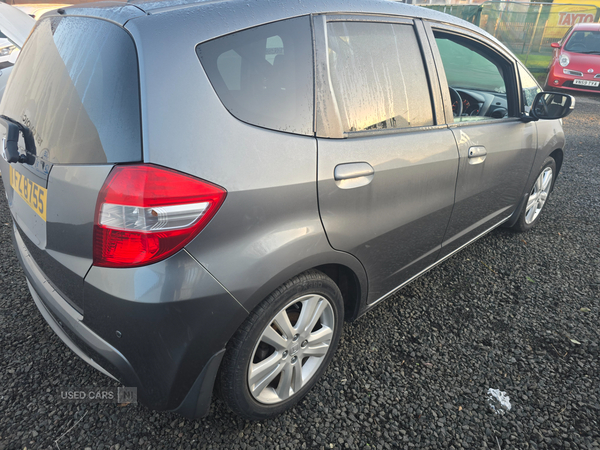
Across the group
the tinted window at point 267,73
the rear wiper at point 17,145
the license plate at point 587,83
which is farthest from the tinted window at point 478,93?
the license plate at point 587,83

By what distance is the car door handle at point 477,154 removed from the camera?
7.41 feet

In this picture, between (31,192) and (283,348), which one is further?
(283,348)

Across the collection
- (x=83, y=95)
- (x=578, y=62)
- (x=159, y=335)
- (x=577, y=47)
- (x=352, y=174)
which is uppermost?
(x=83, y=95)

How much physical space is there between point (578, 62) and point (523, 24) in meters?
5.94

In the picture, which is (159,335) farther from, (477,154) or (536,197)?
(536,197)

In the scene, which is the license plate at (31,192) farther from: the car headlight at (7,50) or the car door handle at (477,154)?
the car headlight at (7,50)

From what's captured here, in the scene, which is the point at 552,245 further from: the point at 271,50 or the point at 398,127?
the point at 271,50

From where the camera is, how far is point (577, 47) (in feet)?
33.4

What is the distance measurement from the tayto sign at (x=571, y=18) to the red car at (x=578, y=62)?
5568mm

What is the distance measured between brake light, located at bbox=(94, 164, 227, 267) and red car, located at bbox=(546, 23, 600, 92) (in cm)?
1167

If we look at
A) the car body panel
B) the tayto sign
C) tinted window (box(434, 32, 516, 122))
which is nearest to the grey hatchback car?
tinted window (box(434, 32, 516, 122))

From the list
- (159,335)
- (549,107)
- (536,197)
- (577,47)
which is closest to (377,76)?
(159,335)

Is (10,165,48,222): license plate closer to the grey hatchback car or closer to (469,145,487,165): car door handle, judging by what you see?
the grey hatchback car

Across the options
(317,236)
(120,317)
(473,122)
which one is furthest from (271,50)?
(473,122)
